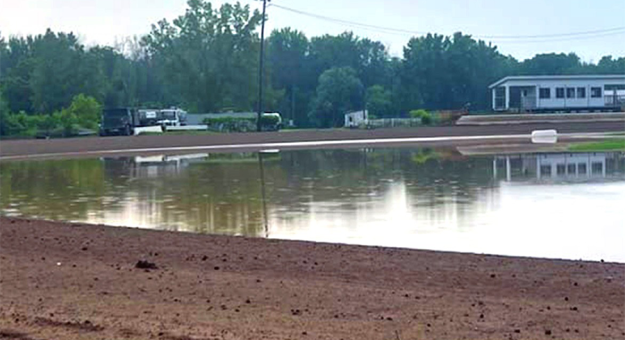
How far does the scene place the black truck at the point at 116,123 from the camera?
7050cm

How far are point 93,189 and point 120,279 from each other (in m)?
16.3

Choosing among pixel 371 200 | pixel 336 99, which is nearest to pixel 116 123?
pixel 336 99

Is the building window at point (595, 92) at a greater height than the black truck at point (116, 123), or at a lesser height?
greater

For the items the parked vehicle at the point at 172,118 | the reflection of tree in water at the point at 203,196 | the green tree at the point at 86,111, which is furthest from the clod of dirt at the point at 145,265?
the parked vehicle at the point at 172,118

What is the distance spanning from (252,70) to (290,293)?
98476 mm

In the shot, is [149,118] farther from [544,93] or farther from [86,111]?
[544,93]

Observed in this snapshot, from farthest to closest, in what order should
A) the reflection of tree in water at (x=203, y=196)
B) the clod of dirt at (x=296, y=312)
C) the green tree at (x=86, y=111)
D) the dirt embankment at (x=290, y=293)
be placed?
the green tree at (x=86, y=111), the reflection of tree in water at (x=203, y=196), the clod of dirt at (x=296, y=312), the dirt embankment at (x=290, y=293)

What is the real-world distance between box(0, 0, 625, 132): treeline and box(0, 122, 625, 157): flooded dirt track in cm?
3608

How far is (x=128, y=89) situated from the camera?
115 meters

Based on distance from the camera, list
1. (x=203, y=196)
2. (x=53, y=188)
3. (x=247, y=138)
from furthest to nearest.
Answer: (x=247, y=138) → (x=53, y=188) → (x=203, y=196)

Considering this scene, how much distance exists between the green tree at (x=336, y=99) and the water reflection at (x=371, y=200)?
75334 millimetres

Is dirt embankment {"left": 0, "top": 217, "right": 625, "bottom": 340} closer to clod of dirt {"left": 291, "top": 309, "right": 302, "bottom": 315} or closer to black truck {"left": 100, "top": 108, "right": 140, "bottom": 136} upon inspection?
clod of dirt {"left": 291, "top": 309, "right": 302, "bottom": 315}

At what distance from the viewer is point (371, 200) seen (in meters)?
21.3

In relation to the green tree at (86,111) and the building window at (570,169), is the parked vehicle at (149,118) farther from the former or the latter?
the building window at (570,169)
